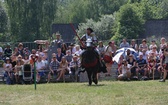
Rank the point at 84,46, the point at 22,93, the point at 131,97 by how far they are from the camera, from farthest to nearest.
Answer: the point at 84,46 → the point at 22,93 → the point at 131,97

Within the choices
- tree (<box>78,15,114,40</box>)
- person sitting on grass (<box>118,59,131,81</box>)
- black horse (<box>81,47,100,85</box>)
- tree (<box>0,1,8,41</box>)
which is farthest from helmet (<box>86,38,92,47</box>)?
tree (<box>0,1,8,41</box>)

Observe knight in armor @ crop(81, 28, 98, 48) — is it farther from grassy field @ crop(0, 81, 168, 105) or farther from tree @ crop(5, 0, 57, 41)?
tree @ crop(5, 0, 57, 41)

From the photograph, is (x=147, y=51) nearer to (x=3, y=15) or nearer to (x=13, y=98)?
(x=13, y=98)

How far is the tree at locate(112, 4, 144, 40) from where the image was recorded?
54.4 m

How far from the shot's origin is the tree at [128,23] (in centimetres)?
5441

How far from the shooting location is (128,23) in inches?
2152

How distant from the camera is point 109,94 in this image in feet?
48.6

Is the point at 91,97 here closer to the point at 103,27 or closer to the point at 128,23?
the point at 128,23

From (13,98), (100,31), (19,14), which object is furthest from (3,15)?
(13,98)

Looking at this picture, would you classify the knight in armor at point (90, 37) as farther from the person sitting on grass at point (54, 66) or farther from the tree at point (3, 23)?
the tree at point (3, 23)

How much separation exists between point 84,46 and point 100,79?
14.9 feet

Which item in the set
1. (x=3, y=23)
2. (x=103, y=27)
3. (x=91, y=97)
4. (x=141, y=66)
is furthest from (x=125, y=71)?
(x=3, y=23)

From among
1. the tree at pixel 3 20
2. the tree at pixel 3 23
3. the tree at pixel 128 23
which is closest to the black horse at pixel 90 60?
the tree at pixel 128 23

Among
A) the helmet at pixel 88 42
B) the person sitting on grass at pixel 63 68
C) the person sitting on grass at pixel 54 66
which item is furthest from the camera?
the person sitting on grass at pixel 54 66
